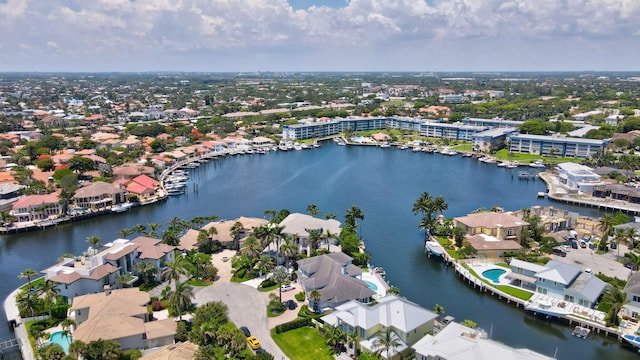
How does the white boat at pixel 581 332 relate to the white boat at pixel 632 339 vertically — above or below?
below

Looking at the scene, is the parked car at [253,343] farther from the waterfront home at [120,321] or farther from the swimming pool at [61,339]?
the swimming pool at [61,339]

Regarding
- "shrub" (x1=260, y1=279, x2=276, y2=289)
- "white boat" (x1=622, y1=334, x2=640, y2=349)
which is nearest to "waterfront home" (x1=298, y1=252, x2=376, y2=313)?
"shrub" (x1=260, y1=279, x2=276, y2=289)

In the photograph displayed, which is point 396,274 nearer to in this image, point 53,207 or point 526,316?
point 526,316

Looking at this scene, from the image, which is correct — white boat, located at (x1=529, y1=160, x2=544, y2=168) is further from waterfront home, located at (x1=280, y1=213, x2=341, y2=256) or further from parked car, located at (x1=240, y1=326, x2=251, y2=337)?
parked car, located at (x1=240, y1=326, x2=251, y2=337)

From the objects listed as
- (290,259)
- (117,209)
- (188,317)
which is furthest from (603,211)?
(117,209)

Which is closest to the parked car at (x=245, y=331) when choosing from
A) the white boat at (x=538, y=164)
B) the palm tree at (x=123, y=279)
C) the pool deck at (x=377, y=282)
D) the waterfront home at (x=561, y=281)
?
the pool deck at (x=377, y=282)

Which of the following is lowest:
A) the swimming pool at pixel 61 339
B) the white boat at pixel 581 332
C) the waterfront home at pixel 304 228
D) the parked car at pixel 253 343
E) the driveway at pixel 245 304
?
the white boat at pixel 581 332
